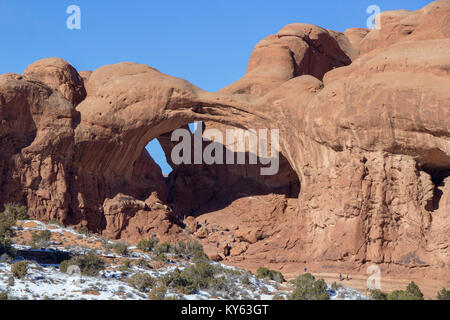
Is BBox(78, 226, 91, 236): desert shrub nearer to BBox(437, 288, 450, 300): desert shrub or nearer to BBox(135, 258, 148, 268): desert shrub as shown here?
BBox(135, 258, 148, 268): desert shrub

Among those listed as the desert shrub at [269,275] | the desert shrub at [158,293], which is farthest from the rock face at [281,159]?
the desert shrub at [158,293]

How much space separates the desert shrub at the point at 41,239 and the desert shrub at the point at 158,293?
587 cm

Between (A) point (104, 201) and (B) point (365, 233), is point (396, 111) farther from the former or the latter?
(A) point (104, 201)

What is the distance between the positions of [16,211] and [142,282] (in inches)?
388

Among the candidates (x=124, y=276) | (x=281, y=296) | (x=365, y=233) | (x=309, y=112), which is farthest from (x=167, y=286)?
(x=309, y=112)

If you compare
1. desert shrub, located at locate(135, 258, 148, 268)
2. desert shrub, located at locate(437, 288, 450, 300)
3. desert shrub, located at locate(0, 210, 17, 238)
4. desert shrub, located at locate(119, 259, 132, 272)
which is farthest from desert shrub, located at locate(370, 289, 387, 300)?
desert shrub, located at locate(0, 210, 17, 238)

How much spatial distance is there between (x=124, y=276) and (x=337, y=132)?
35.8ft

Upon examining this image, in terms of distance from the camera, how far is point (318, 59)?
41625mm

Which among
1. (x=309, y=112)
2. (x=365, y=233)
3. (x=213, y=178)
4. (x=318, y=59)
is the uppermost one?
(x=318, y=59)

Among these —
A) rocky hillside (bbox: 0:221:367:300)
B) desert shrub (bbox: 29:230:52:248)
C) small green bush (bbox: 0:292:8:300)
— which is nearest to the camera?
small green bush (bbox: 0:292:8:300)

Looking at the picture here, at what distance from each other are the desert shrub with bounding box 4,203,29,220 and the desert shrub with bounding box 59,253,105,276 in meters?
6.80

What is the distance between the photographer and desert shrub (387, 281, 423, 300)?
22.2 m

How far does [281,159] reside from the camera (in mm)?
34750

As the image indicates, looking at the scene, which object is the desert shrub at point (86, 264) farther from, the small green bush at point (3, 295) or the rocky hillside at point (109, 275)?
the small green bush at point (3, 295)
